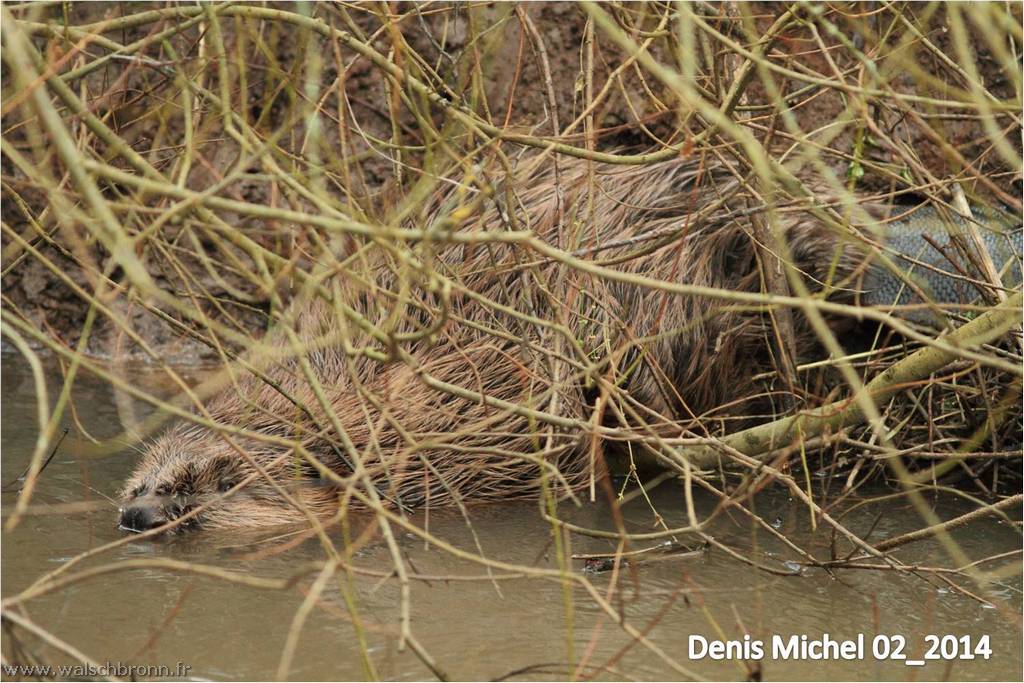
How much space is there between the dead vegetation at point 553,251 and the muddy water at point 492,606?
103 mm

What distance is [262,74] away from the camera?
5.56 m

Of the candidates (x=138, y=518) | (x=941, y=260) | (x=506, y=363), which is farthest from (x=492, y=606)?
(x=941, y=260)

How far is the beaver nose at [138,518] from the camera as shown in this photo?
369 centimetres

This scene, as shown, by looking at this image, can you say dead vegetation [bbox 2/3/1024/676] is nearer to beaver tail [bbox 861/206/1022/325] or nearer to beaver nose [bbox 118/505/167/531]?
beaver tail [bbox 861/206/1022/325]

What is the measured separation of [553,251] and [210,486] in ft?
7.28

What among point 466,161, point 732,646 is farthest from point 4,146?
point 732,646

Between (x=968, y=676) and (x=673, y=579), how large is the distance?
812 mm

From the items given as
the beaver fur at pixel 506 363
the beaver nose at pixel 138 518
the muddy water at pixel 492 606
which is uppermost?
the beaver fur at pixel 506 363

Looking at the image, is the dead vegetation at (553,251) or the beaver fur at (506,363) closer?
the dead vegetation at (553,251)

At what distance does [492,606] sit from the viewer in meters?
3.15

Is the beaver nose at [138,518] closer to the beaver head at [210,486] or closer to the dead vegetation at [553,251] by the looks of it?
the beaver head at [210,486]

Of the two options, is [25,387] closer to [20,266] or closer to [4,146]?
[20,266]

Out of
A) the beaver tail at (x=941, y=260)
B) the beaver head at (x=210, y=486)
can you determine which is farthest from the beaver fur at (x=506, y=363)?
the beaver tail at (x=941, y=260)

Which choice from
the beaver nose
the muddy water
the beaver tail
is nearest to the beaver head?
the beaver nose
